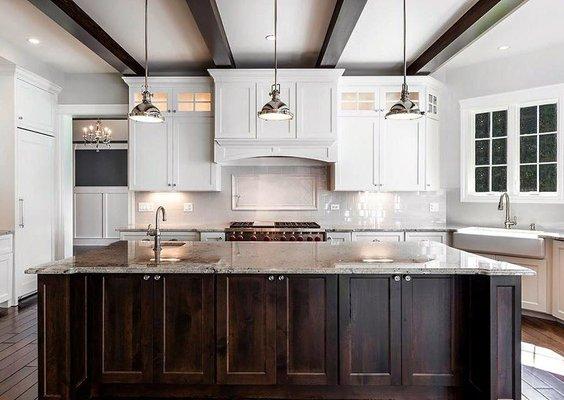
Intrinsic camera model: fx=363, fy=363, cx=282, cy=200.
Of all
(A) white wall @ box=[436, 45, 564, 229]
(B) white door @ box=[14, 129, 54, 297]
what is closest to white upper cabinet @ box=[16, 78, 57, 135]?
(B) white door @ box=[14, 129, 54, 297]

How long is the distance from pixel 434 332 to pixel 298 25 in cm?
298

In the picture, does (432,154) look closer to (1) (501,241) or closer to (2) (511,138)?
(2) (511,138)

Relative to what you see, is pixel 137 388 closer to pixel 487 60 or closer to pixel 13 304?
pixel 13 304

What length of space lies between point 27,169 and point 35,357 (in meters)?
2.47

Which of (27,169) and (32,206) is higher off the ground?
(27,169)

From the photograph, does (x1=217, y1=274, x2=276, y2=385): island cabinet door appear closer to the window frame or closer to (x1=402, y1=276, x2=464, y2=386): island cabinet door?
(x1=402, y1=276, x2=464, y2=386): island cabinet door

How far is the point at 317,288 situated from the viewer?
224cm

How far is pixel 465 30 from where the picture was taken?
344 centimetres

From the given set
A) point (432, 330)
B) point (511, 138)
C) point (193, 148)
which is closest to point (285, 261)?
point (432, 330)

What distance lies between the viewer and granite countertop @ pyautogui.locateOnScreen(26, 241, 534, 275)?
6.75ft

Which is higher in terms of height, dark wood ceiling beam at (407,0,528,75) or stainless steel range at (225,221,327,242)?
dark wood ceiling beam at (407,0,528,75)

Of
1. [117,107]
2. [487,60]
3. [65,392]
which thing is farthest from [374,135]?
[65,392]

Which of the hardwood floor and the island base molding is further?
the hardwood floor

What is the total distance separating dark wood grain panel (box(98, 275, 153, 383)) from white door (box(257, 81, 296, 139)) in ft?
8.72
